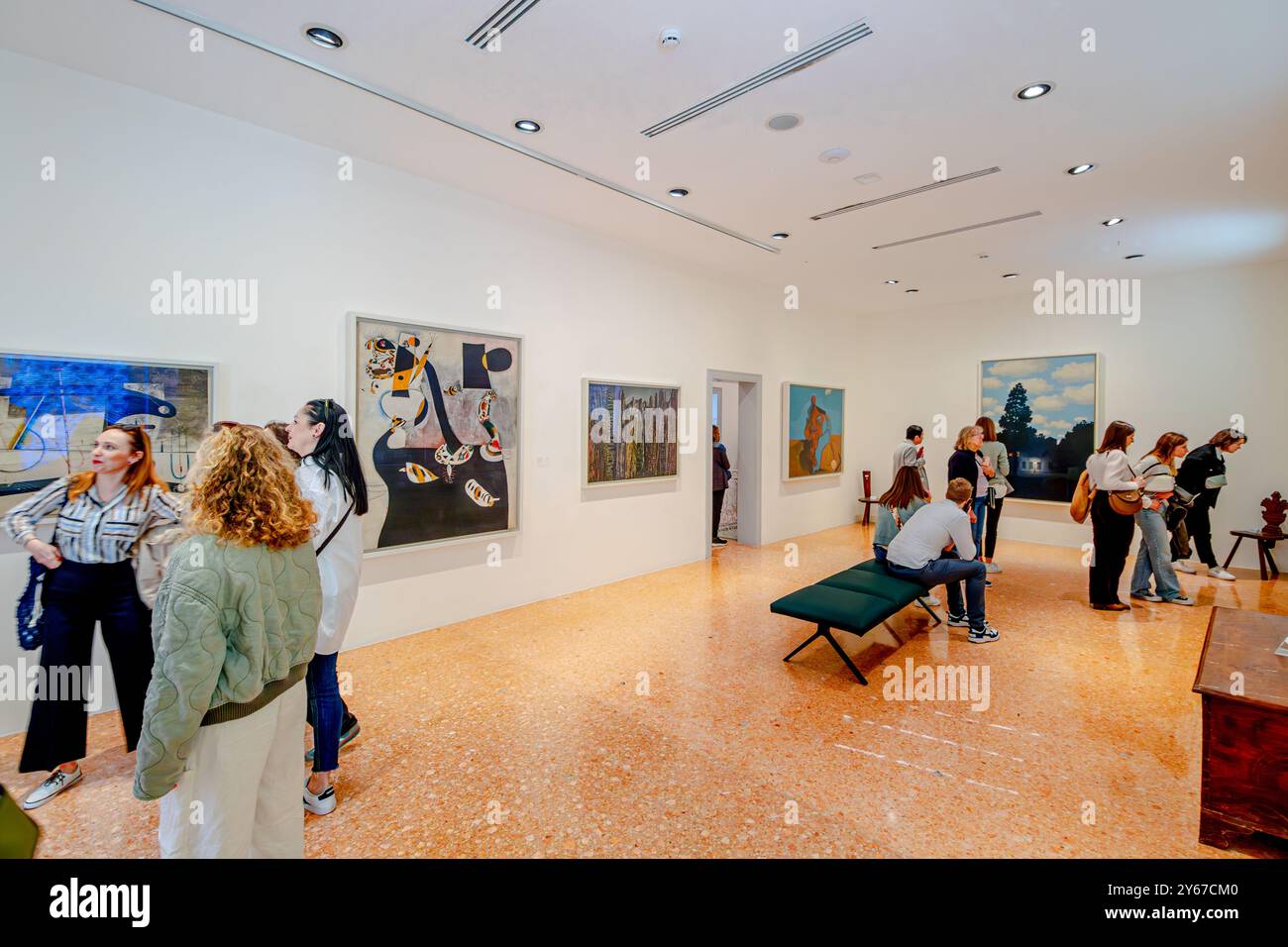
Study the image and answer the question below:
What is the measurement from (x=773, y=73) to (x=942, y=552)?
363 cm

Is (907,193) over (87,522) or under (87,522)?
over

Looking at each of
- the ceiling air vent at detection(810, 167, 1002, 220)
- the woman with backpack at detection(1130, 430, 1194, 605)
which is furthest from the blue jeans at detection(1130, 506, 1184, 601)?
the ceiling air vent at detection(810, 167, 1002, 220)

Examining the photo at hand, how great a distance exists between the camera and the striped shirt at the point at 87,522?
2691mm

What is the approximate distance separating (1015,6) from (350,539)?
13.0ft

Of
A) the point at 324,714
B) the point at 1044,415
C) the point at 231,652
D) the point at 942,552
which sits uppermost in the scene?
the point at 1044,415

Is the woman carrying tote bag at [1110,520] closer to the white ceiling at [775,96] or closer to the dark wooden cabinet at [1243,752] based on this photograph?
the white ceiling at [775,96]

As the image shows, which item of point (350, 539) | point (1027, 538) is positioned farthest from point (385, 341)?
point (1027, 538)

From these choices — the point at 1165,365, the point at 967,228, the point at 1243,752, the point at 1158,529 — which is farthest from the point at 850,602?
the point at 1165,365

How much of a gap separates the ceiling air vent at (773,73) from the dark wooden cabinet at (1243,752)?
3.33 m

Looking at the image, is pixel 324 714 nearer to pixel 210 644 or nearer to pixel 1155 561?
pixel 210 644

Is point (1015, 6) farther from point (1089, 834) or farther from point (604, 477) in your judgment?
point (604, 477)

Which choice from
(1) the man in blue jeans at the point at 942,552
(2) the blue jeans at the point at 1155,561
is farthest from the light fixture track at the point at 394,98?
(2) the blue jeans at the point at 1155,561

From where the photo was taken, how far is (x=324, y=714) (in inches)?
104
